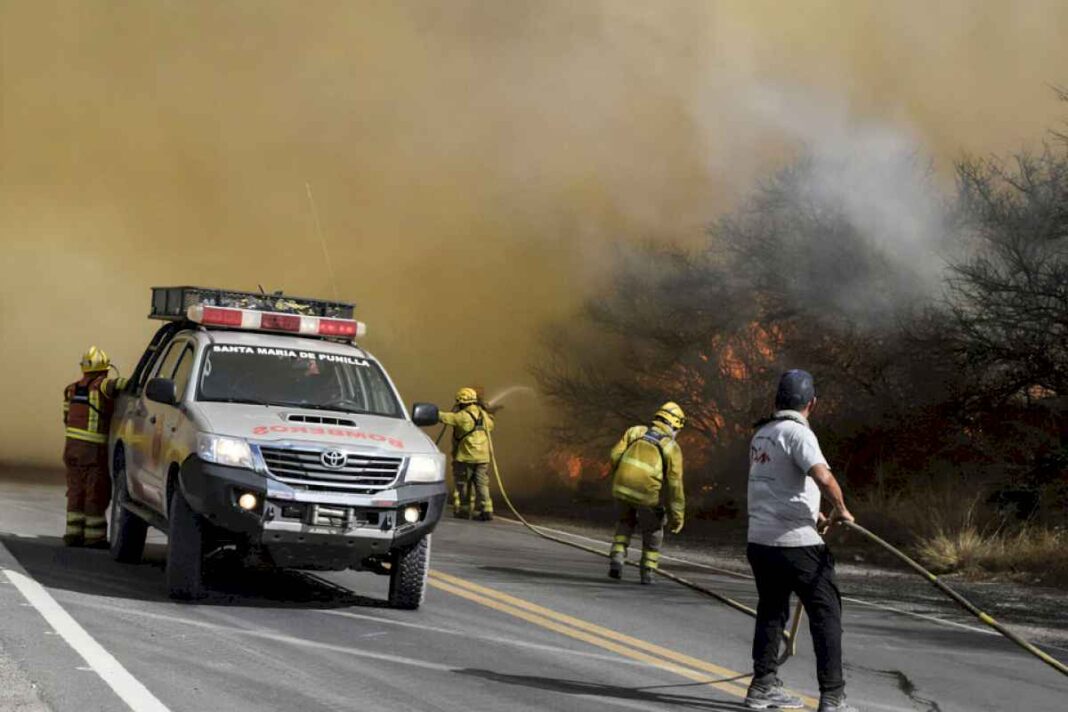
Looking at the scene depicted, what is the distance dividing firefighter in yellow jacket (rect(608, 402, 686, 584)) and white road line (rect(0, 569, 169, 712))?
467 cm

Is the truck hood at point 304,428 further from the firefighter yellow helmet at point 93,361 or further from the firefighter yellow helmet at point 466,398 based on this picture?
the firefighter yellow helmet at point 466,398

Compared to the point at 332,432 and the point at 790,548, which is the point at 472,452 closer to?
the point at 332,432

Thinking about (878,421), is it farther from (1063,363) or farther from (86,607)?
(86,607)

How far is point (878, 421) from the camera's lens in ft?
74.6

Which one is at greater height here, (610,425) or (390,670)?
(610,425)

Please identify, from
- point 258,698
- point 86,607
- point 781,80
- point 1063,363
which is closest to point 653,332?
point 781,80

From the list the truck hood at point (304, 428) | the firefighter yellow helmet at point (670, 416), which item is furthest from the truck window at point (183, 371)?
the firefighter yellow helmet at point (670, 416)

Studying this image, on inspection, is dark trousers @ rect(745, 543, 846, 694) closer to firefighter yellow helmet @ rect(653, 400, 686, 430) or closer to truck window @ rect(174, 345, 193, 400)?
truck window @ rect(174, 345, 193, 400)

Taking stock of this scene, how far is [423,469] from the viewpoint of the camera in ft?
34.4

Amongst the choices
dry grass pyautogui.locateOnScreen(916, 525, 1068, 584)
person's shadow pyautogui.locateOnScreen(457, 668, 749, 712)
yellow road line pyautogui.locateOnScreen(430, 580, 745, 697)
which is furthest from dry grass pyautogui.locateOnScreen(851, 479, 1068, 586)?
person's shadow pyautogui.locateOnScreen(457, 668, 749, 712)

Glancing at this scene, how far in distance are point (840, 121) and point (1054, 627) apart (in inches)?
573

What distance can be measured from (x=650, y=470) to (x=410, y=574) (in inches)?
124

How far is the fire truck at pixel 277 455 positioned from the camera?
10062mm

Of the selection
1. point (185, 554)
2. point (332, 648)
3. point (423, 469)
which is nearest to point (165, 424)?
point (185, 554)
